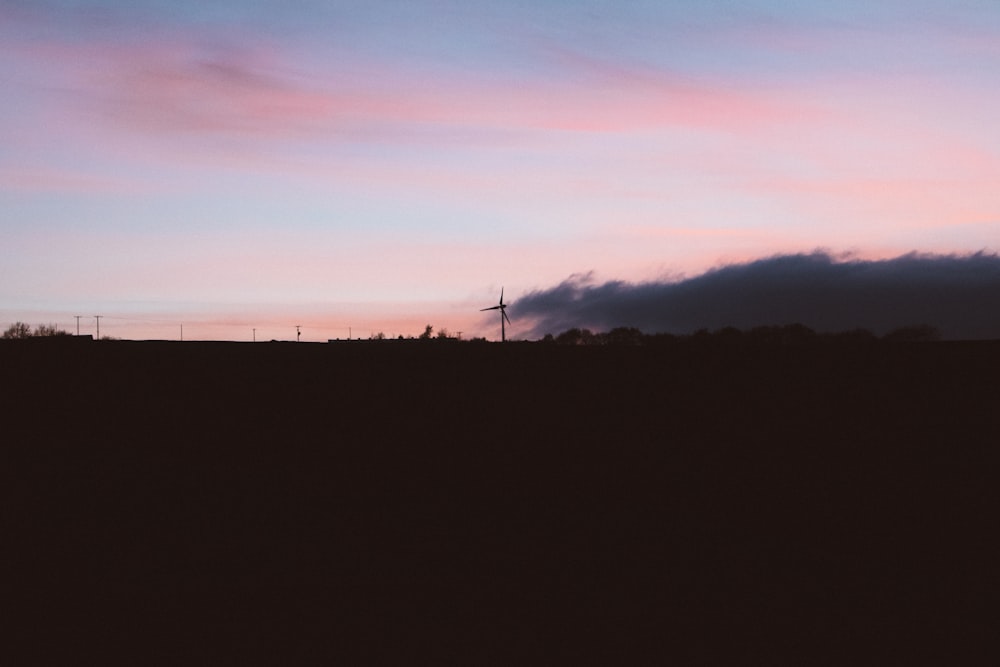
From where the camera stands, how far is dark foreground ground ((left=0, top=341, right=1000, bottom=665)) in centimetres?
1155

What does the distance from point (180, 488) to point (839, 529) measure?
10.8m

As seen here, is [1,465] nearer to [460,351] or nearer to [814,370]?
[460,351]

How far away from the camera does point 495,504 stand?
1422 cm

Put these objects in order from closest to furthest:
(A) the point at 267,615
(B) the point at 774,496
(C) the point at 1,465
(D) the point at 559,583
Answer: (A) the point at 267,615, (D) the point at 559,583, (C) the point at 1,465, (B) the point at 774,496

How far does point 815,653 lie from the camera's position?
11.6 metres

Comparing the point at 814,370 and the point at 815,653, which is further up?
the point at 814,370

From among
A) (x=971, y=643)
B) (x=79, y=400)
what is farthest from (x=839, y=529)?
(x=79, y=400)

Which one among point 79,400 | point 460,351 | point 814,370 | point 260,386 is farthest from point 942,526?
point 79,400

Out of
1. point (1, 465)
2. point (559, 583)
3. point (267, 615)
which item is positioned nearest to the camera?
point (267, 615)

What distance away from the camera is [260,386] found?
656 inches

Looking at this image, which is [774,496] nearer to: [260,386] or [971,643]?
[971,643]

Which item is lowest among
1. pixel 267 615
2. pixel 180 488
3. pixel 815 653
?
pixel 815 653

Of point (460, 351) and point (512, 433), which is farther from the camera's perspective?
point (460, 351)

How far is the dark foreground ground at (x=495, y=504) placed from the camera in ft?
37.9
